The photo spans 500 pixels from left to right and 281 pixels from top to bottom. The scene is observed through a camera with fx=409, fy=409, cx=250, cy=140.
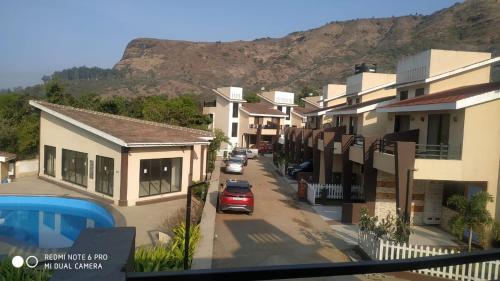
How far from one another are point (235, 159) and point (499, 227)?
23.7 metres

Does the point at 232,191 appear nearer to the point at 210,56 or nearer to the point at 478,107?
the point at 478,107

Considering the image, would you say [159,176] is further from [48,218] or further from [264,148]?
[264,148]

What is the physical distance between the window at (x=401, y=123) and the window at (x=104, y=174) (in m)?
14.9

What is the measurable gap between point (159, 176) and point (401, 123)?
13.2m

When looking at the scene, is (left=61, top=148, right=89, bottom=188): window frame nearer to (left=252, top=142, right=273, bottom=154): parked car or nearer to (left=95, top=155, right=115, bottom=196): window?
(left=95, top=155, right=115, bottom=196): window

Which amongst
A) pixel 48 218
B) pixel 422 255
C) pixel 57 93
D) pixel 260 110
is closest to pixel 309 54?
pixel 260 110

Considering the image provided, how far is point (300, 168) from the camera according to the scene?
31891mm

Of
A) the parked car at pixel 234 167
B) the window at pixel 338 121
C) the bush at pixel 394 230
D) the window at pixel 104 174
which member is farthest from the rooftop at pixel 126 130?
the bush at pixel 394 230

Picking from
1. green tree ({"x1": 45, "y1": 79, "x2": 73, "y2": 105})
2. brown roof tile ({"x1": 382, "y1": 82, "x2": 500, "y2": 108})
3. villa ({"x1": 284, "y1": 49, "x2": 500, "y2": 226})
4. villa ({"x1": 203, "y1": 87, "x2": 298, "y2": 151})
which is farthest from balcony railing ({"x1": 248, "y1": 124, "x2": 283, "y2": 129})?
brown roof tile ({"x1": 382, "y1": 82, "x2": 500, "y2": 108})

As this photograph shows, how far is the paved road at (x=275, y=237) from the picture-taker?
512 inches

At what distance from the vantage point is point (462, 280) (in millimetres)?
10961

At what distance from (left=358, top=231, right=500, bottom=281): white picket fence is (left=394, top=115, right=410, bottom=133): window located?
8556 mm

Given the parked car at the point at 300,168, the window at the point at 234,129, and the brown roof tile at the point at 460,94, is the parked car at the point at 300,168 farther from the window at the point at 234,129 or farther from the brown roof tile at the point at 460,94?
the window at the point at 234,129

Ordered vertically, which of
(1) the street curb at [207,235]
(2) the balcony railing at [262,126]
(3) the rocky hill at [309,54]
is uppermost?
(3) the rocky hill at [309,54]
